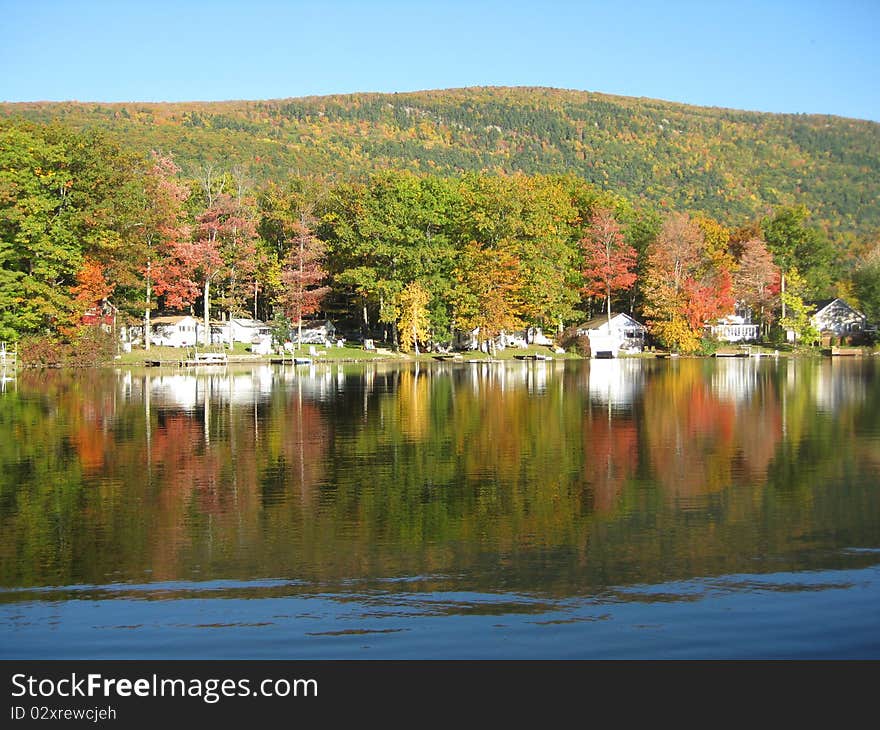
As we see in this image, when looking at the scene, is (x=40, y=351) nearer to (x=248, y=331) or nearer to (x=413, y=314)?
(x=248, y=331)

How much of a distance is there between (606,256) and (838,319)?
26504 mm

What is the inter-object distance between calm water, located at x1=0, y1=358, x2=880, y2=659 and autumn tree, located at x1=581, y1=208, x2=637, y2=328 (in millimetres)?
58762

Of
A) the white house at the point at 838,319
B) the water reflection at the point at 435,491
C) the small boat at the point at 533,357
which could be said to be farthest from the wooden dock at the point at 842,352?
the water reflection at the point at 435,491

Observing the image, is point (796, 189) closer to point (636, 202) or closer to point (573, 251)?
→ point (636, 202)

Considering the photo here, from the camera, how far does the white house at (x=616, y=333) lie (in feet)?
274

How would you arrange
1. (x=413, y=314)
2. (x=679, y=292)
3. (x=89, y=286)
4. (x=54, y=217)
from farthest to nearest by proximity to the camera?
(x=679, y=292)
(x=413, y=314)
(x=89, y=286)
(x=54, y=217)

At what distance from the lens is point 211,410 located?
3052cm

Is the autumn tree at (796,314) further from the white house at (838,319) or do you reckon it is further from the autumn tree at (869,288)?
the autumn tree at (869,288)

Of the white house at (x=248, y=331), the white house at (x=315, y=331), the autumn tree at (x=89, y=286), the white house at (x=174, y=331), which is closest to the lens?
the autumn tree at (x=89, y=286)

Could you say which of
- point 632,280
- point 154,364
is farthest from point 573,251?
point 154,364

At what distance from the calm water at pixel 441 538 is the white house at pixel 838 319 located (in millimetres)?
72170

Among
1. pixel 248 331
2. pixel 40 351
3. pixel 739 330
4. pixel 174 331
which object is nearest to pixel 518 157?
pixel 739 330

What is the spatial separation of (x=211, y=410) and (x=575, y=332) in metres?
57.6

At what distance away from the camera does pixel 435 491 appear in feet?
51.8
